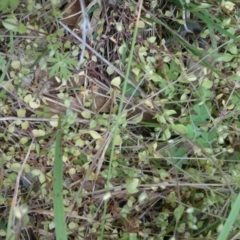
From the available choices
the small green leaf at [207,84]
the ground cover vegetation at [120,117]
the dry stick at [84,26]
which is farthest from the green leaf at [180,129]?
the dry stick at [84,26]

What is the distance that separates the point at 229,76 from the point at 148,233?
0.46 metres

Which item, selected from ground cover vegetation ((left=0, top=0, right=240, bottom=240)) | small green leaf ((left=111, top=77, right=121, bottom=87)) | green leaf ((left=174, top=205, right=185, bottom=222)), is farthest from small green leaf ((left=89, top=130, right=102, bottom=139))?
green leaf ((left=174, top=205, right=185, bottom=222))

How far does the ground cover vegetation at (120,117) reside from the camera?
3.55 ft

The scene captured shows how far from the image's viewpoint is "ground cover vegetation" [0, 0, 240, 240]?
1083mm

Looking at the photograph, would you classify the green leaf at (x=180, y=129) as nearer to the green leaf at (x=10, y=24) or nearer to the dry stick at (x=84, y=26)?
the dry stick at (x=84, y=26)

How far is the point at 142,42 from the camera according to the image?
3.75 ft

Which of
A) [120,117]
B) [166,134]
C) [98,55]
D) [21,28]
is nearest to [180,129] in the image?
[166,134]

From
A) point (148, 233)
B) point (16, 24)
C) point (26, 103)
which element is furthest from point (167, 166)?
point (16, 24)

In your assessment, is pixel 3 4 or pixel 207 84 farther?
pixel 207 84

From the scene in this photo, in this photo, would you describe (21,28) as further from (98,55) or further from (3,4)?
(98,55)

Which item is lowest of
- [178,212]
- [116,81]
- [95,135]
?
[178,212]

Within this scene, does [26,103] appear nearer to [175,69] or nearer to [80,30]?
[80,30]

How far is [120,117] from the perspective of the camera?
3.52ft

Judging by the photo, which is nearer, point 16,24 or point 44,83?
point 16,24
